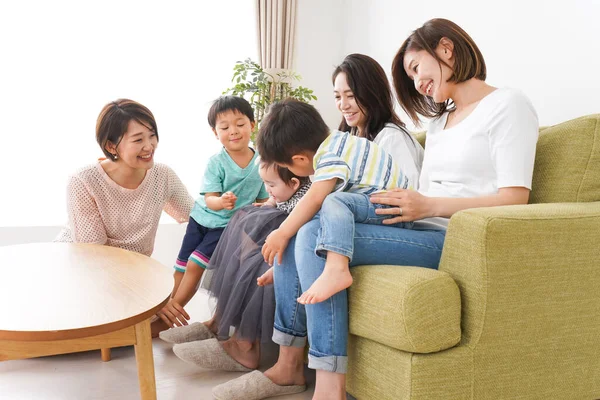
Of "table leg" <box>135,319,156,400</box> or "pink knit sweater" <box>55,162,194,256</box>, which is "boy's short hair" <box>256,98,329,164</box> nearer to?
"table leg" <box>135,319,156,400</box>

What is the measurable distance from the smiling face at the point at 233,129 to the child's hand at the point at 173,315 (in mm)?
709

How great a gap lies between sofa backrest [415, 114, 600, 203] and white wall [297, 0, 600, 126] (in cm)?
71

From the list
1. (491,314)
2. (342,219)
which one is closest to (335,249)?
(342,219)

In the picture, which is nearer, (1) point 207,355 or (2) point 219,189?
(1) point 207,355

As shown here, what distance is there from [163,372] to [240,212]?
0.61m

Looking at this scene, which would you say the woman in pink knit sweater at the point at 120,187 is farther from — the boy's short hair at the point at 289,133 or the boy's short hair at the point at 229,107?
the boy's short hair at the point at 289,133

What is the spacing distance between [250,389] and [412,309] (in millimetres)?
591

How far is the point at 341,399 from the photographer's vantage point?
1426mm

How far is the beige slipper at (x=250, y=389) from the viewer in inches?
62.6

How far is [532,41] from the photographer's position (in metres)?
2.57

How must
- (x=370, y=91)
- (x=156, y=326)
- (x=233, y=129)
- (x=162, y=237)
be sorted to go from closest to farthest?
(x=370, y=91), (x=156, y=326), (x=233, y=129), (x=162, y=237)

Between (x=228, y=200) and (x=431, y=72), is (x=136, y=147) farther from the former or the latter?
(x=431, y=72)

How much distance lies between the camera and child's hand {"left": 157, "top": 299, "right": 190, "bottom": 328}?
2143 mm

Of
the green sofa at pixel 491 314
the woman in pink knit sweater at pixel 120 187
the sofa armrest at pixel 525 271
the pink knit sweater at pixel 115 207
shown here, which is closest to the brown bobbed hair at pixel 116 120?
the woman in pink knit sweater at pixel 120 187
